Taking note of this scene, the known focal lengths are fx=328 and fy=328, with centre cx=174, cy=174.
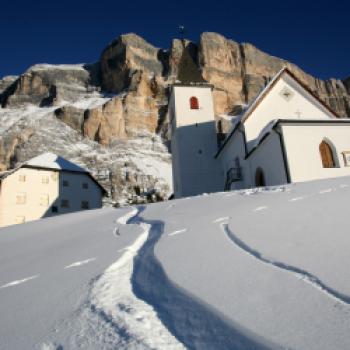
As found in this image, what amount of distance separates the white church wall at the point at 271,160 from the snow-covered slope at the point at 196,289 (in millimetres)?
12039

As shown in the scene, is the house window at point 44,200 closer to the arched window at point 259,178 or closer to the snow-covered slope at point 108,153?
the snow-covered slope at point 108,153

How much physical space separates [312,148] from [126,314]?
17.3 metres

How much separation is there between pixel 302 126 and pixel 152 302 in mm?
17178

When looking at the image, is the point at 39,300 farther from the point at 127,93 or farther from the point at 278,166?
the point at 127,93

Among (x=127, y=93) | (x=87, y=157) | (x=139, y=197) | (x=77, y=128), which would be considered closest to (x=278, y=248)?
(x=139, y=197)

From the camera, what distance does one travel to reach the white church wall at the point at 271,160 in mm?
17797

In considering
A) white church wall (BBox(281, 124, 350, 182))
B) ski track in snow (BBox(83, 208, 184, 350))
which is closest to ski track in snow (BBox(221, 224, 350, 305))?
ski track in snow (BBox(83, 208, 184, 350))

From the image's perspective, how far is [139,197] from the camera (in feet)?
187

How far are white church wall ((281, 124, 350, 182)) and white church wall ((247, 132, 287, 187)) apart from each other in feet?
1.77

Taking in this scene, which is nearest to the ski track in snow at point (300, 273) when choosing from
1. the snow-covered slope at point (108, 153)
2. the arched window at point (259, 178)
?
the arched window at point (259, 178)

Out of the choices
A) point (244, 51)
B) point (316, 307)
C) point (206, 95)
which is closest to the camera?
point (316, 307)

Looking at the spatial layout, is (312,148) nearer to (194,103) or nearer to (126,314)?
(194,103)

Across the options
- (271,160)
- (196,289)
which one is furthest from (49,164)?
(196,289)

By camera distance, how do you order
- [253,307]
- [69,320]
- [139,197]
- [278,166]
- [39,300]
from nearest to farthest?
1. [253,307]
2. [69,320]
3. [39,300]
4. [278,166]
5. [139,197]
